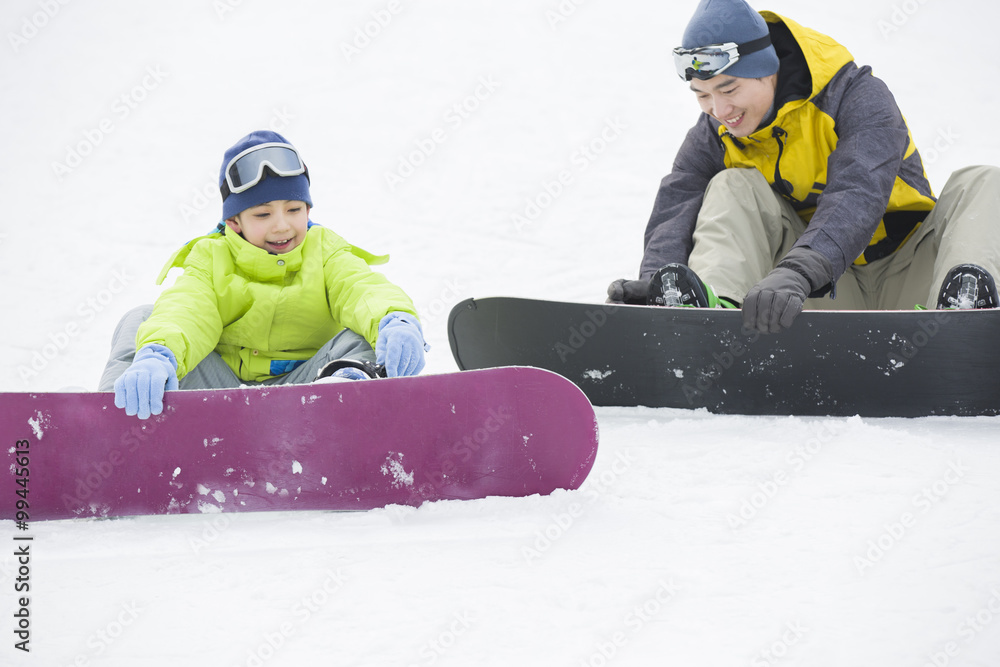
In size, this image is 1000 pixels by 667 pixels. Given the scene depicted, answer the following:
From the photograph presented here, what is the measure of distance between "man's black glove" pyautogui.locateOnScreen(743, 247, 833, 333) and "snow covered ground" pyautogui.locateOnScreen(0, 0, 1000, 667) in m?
0.28

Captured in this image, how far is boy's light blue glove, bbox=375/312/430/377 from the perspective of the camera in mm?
2137

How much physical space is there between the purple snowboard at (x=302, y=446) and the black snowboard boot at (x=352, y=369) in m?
0.21

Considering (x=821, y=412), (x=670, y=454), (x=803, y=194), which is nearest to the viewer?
(x=670, y=454)

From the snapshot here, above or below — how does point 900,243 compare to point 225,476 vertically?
above

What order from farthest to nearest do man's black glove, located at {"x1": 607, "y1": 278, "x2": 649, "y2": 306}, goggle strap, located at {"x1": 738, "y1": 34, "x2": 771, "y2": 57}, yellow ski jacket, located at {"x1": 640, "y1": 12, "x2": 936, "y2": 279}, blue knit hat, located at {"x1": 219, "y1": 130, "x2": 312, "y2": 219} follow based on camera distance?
man's black glove, located at {"x1": 607, "y1": 278, "x2": 649, "y2": 306} < goggle strap, located at {"x1": 738, "y1": 34, "x2": 771, "y2": 57} < yellow ski jacket, located at {"x1": 640, "y1": 12, "x2": 936, "y2": 279} < blue knit hat, located at {"x1": 219, "y1": 130, "x2": 312, "y2": 219}

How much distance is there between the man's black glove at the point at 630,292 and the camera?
2795 millimetres

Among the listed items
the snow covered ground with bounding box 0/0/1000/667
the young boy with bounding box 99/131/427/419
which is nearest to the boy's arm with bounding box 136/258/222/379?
the young boy with bounding box 99/131/427/419

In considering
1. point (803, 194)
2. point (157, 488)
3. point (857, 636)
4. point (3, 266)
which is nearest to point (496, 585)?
point (857, 636)

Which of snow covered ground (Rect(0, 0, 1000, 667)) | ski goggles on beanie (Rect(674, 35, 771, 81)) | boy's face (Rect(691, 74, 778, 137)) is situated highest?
ski goggles on beanie (Rect(674, 35, 771, 81))

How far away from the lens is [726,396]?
259 cm

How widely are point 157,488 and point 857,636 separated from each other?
1.37 m

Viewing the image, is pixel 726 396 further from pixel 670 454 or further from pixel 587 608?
pixel 587 608

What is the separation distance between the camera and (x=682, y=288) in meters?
2.58

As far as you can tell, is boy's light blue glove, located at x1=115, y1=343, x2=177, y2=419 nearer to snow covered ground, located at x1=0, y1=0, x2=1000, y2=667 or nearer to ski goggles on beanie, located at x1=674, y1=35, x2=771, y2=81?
snow covered ground, located at x1=0, y1=0, x2=1000, y2=667
